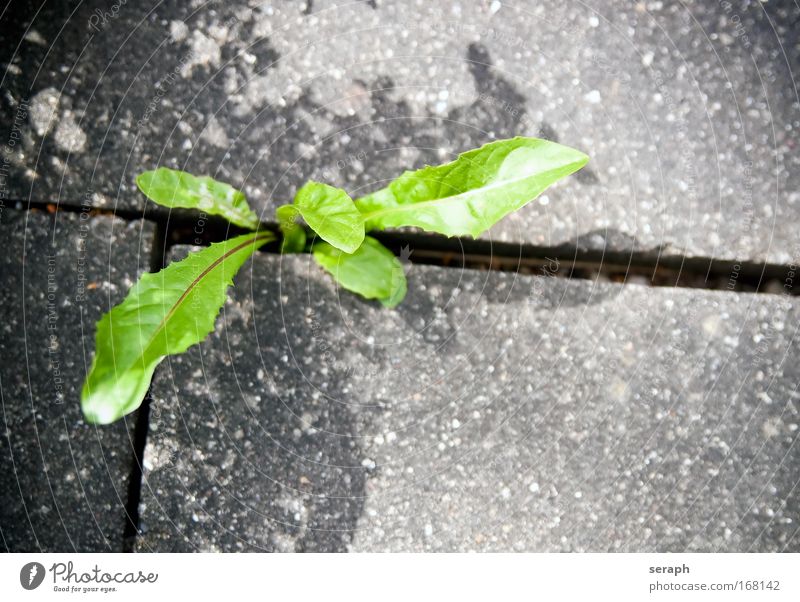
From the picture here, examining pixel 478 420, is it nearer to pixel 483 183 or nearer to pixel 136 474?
pixel 483 183

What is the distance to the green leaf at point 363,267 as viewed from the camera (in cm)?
100

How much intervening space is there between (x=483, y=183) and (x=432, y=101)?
0.27 m

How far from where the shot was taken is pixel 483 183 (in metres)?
0.86

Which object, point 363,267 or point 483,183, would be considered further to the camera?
point 363,267

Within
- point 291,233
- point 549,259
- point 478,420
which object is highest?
point 291,233

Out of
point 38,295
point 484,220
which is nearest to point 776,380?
point 484,220

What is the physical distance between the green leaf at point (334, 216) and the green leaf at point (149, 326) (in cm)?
13
